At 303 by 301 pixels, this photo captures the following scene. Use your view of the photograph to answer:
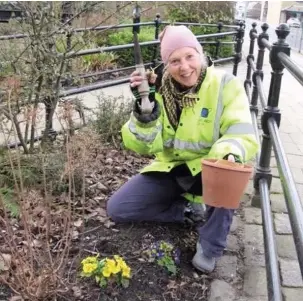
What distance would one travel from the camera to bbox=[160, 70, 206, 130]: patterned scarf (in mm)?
2588

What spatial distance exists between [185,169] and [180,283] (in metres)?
0.67

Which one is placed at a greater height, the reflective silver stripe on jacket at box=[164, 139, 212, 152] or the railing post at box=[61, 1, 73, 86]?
the railing post at box=[61, 1, 73, 86]

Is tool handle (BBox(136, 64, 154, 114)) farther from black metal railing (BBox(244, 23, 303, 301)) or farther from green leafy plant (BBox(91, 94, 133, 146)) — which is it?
green leafy plant (BBox(91, 94, 133, 146))

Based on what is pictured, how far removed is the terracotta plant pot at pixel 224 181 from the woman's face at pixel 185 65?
61 centimetres

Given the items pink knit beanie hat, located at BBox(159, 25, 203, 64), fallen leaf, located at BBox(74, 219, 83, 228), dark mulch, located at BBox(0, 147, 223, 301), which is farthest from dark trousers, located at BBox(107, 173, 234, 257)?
pink knit beanie hat, located at BBox(159, 25, 203, 64)

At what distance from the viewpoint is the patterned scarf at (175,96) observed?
259cm

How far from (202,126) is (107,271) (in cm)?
89

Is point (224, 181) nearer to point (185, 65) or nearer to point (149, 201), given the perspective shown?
point (185, 65)

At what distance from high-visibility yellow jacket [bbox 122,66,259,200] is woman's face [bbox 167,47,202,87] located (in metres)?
0.08

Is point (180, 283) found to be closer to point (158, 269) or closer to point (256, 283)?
point (158, 269)

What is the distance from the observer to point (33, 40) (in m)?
3.25

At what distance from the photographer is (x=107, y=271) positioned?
7.09ft

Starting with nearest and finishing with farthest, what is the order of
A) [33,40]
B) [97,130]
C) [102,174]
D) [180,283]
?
[180,283]
[33,40]
[102,174]
[97,130]

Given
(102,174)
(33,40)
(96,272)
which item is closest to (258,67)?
(102,174)
